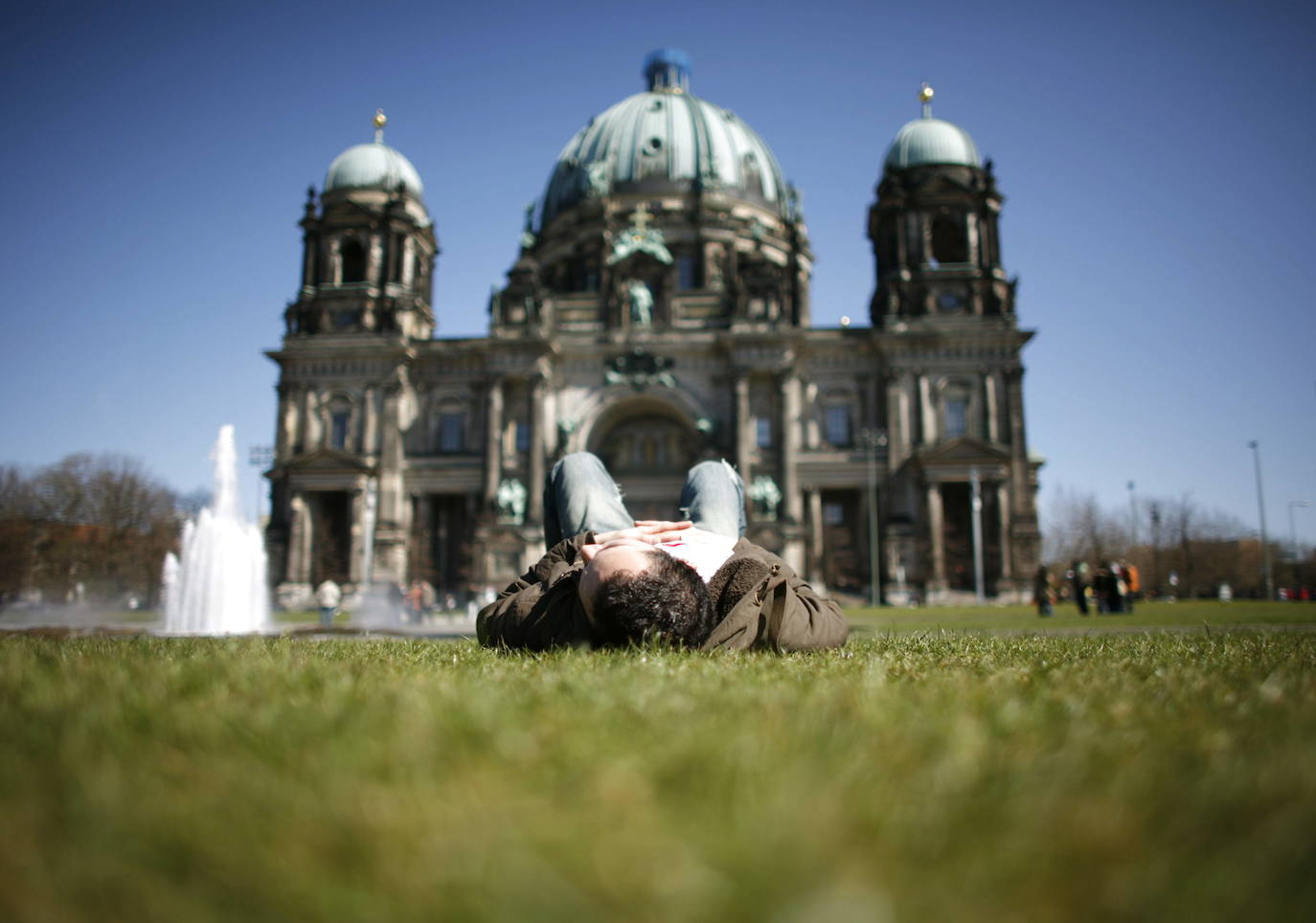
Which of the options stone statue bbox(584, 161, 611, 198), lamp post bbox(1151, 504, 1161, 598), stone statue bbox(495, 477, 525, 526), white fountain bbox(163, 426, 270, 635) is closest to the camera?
white fountain bbox(163, 426, 270, 635)

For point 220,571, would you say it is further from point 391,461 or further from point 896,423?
point 896,423

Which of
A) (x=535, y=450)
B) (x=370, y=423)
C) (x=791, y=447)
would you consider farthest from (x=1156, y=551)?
(x=370, y=423)

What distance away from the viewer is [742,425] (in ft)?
140

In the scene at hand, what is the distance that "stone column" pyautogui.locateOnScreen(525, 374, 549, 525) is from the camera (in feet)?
139

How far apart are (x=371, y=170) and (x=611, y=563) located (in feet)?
163

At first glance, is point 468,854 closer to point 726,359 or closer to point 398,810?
point 398,810

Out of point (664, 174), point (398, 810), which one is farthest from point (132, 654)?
point (664, 174)

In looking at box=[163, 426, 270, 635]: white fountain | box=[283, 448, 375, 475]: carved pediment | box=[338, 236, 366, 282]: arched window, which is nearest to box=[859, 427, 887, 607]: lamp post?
box=[283, 448, 375, 475]: carved pediment

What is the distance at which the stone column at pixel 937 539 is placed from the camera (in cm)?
4006

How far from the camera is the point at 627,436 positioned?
4728 centimetres

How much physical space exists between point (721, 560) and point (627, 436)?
42.5 metres

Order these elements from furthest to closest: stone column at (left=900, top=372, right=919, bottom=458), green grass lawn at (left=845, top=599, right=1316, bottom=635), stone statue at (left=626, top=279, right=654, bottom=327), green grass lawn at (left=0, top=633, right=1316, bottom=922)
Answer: stone statue at (left=626, top=279, right=654, bottom=327)
stone column at (left=900, top=372, right=919, bottom=458)
green grass lawn at (left=845, top=599, right=1316, bottom=635)
green grass lawn at (left=0, top=633, right=1316, bottom=922)

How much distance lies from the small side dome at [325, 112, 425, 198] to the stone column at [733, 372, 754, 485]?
21975 mm

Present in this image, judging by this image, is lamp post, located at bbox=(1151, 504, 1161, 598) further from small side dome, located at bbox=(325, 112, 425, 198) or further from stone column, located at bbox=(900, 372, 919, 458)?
small side dome, located at bbox=(325, 112, 425, 198)
